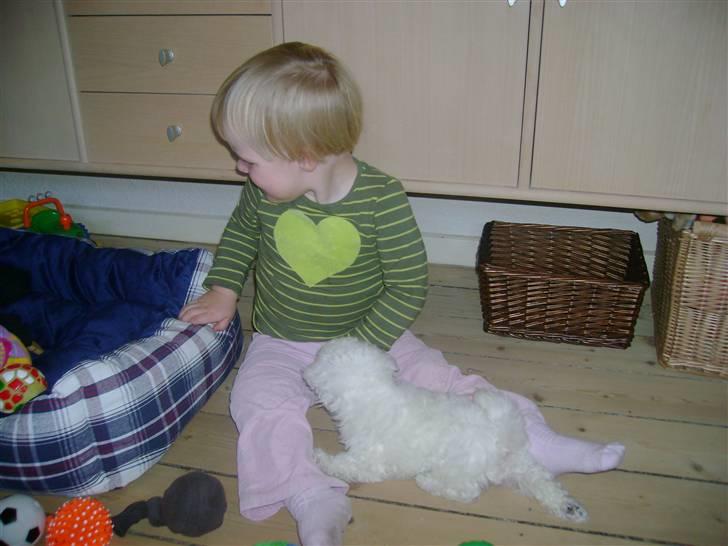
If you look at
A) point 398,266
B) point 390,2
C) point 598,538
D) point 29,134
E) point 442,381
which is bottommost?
point 598,538

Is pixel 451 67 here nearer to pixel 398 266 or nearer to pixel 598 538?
pixel 398 266

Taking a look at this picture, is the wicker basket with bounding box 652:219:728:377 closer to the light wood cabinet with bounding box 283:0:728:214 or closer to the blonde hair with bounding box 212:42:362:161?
the light wood cabinet with bounding box 283:0:728:214

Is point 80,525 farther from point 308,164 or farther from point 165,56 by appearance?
point 165,56

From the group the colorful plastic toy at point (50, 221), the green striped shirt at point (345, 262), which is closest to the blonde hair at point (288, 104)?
the green striped shirt at point (345, 262)

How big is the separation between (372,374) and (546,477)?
0.31 meters

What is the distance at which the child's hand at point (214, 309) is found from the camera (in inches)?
46.8

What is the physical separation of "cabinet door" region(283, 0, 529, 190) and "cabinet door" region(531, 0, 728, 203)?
72mm

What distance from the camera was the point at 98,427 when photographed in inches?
38.0

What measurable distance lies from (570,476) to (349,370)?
1.35 ft

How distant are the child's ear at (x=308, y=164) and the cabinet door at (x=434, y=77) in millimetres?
417

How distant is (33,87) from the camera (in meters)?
1.52

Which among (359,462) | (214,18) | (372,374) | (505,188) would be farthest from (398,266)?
(214,18)

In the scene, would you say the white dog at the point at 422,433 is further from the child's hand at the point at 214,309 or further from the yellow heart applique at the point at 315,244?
the child's hand at the point at 214,309

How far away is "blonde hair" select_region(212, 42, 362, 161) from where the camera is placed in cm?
91
